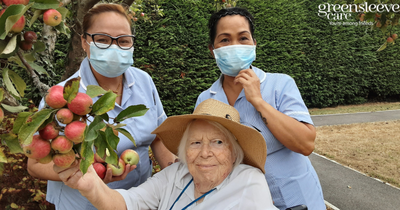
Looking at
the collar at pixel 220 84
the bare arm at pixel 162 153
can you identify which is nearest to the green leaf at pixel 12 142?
the bare arm at pixel 162 153

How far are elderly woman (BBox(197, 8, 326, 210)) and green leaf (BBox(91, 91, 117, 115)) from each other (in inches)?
36.5

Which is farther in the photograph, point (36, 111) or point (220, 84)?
point (220, 84)

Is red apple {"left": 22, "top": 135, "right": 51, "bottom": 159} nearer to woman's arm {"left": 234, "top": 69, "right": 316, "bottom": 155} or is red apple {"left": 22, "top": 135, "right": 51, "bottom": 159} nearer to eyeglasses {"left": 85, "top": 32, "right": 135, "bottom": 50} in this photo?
eyeglasses {"left": 85, "top": 32, "right": 135, "bottom": 50}

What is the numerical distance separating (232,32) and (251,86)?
449mm

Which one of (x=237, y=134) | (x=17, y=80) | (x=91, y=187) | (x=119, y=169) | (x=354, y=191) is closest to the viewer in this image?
(x=17, y=80)

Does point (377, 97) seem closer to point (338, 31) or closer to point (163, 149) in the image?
point (338, 31)

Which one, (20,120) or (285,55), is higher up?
(20,120)

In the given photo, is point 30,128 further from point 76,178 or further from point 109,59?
point 109,59

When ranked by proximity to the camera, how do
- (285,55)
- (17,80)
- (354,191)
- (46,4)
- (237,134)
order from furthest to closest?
(285,55) → (354,191) → (237,134) → (17,80) → (46,4)

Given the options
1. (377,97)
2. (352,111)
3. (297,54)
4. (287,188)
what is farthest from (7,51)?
(377,97)

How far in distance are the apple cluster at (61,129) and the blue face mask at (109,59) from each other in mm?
826

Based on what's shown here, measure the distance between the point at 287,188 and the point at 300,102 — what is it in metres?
0.52

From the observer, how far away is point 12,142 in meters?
0.93

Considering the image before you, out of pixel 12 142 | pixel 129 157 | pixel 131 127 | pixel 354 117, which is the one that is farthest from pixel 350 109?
pixel 12 142
